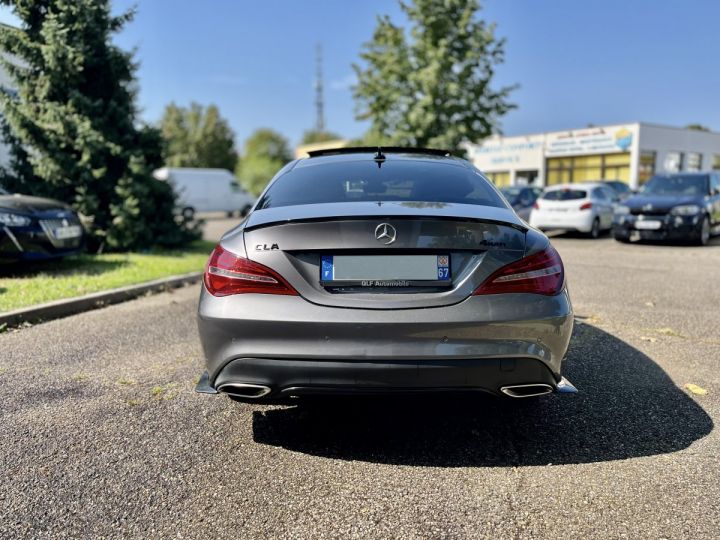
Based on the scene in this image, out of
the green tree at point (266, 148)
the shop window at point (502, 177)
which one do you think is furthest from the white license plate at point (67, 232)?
the green tree at point (266, 148)

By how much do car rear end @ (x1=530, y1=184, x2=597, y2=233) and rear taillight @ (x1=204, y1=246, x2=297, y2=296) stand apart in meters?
13.4

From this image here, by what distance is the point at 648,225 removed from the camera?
12602 mm

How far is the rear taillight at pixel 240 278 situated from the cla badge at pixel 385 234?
466 mm

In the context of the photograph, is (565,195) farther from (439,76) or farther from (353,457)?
(353,457)

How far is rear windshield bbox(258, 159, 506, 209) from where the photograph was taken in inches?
124

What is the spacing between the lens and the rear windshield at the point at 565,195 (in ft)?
49.7

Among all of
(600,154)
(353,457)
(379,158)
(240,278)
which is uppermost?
(600,154)

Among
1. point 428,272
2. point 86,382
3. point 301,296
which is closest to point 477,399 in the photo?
point 428,272

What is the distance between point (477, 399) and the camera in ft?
11.8

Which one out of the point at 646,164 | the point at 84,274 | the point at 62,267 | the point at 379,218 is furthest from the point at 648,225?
the point at 646,164

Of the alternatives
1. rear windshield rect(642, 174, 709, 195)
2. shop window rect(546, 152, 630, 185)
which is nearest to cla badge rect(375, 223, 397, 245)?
rear windshield rect(642, 174, 709, 195)

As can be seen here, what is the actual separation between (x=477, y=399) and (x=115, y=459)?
2.13 metres

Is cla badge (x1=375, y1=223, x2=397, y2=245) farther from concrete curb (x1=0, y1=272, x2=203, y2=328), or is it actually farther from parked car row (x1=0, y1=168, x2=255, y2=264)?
parked car row (x1=0, y1=168, x2=255, y2=264)

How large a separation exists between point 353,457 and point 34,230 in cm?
609
